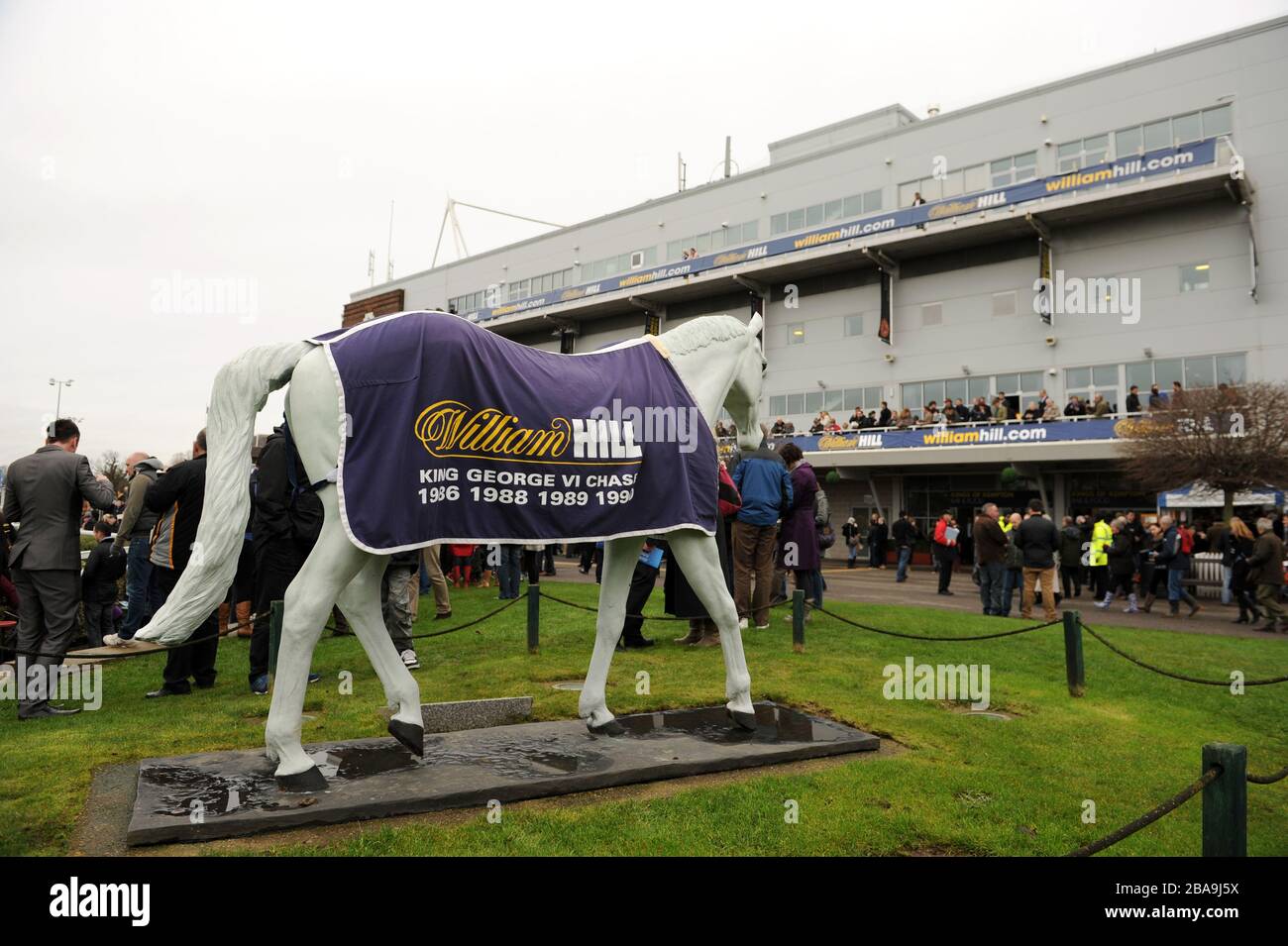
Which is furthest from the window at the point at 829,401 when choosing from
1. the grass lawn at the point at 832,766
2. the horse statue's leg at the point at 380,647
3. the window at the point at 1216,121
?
the horse statue's leg at the point at 380,647

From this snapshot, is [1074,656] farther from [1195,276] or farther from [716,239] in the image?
[716,239]

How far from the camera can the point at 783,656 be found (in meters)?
8.40

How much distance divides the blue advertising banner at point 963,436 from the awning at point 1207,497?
236 centimetres

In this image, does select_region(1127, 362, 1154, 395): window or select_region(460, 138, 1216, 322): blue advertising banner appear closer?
select_region(460, 138, 1216, 322): blue advertising banner

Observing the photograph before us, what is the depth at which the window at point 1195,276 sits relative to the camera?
25531 millimetres

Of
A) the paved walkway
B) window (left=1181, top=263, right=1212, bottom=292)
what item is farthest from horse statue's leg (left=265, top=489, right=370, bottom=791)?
window (left=1181, top=263, right=1212, bottom=292)

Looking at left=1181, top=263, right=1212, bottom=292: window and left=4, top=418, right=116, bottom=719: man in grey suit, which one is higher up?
left=1181, top=263, right=1212, bottom=292: window

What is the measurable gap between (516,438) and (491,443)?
147mm

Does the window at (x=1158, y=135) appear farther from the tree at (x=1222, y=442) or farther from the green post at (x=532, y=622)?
the green post at (x=532, y=622)

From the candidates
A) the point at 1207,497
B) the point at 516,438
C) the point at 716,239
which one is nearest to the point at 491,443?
the point at 516,438

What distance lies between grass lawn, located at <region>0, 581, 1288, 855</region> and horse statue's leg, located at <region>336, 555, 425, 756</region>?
813mm

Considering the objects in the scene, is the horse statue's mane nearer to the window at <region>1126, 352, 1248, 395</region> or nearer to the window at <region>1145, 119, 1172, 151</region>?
the window at <region>1126, 352, 1248, 395</region>

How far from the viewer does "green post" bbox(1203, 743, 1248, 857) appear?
285 cm

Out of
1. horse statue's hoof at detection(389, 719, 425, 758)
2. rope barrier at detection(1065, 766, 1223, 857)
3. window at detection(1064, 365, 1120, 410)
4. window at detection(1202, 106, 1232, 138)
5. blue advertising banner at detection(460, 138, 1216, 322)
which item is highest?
window at detection(1202, 106, 1232, 138)
